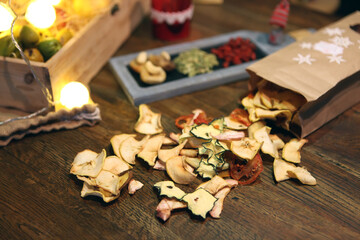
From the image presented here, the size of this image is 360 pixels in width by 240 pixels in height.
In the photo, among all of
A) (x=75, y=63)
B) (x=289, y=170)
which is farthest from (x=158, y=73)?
(x=289, y=170)

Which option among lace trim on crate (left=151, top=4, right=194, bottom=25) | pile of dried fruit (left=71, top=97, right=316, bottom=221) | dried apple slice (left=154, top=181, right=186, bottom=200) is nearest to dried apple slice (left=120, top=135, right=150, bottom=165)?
pile of dried fruit (left=71, top=97, right=316, bottom=221)

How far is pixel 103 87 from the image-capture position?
986 millimetres

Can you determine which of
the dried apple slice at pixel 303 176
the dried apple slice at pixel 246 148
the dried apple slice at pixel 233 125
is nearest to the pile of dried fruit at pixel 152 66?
the dried apple slice at pixel 233 125

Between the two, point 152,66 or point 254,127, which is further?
point 152,66

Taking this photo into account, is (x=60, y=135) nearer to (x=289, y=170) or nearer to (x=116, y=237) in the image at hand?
(x=116, y=237)

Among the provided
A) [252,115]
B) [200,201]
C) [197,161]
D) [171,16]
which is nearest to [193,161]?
[197,161]

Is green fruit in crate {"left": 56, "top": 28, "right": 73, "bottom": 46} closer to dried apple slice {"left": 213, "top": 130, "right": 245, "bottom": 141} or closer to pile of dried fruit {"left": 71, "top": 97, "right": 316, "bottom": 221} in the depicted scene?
pile of dried fruit {"left": 71, "top": 97, "right": 316, "bottom": 221}

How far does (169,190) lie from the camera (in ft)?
2.15

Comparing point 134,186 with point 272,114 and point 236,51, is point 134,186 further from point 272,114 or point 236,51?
point 236,51

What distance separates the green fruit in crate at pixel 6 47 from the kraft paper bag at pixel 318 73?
62cm

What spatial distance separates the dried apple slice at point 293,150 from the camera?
74 cm

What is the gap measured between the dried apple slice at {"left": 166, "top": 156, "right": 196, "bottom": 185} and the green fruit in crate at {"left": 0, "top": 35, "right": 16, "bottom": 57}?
495 mm

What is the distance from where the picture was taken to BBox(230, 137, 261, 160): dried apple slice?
69cm

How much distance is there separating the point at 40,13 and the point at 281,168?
27.8 inches
